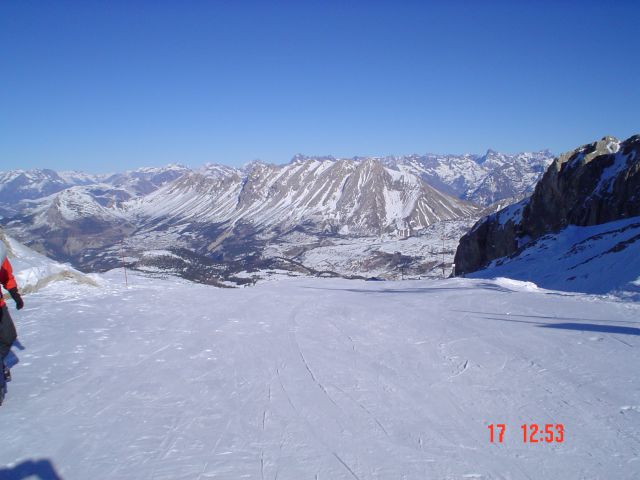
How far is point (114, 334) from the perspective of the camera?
1191 centimetres

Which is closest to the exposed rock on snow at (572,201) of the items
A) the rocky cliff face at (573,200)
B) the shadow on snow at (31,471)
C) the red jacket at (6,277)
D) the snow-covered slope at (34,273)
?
the rocky cliff face at (573,200)

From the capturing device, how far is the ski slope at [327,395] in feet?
18.6

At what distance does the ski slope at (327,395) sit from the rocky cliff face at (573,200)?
1500 inches

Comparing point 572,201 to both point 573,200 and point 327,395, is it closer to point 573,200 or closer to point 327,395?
point 573,200

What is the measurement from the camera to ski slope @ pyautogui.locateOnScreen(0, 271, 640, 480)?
5.67 m

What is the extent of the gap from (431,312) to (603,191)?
42948mm

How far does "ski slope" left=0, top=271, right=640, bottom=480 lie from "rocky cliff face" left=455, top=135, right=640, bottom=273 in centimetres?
3811

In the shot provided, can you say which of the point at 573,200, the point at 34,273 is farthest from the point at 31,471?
the point at 573,200

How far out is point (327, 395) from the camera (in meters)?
7.72

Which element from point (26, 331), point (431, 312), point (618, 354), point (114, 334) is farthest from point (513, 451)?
point (26, 331)
